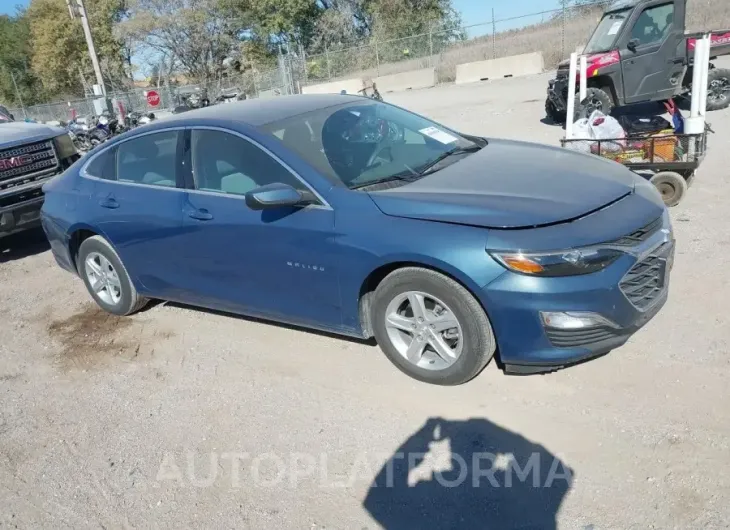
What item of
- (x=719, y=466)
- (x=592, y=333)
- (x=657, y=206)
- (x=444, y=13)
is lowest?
(x=719, y=466)

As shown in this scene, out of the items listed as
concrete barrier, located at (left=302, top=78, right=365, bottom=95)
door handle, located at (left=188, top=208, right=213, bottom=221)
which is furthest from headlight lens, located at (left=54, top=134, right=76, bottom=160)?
concrete barrier, located at (left=302, top=78, right=365, bottom=95)

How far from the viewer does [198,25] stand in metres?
41.8

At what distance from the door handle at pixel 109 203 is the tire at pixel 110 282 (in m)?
0.32

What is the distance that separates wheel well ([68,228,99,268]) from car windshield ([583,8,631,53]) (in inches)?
380

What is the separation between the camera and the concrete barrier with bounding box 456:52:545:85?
23250mm

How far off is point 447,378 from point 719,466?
1.38 metres

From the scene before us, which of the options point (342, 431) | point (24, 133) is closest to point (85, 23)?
point (24, 133)

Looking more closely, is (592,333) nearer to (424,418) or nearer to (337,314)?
(424,418)

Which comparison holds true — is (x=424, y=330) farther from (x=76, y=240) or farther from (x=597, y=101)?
(x=597, y=101)

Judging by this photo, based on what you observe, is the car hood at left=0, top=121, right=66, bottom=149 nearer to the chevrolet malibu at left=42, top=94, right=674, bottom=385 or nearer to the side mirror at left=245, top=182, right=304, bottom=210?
the chevrolet malibu at left=42, top=94, right=674, bottom=385

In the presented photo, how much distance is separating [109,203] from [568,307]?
3542 millimetres

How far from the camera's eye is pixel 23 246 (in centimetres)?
812

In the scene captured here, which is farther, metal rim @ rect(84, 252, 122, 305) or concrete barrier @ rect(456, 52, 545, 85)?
concrete barrier @ rect(456, 52, 545, 85)

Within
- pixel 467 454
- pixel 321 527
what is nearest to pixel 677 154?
pixel 467 454
